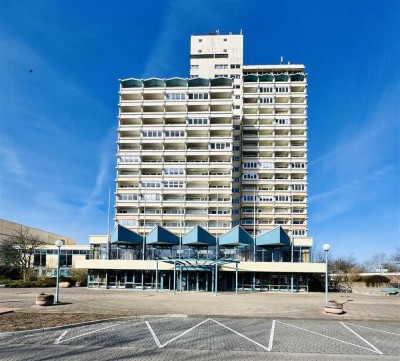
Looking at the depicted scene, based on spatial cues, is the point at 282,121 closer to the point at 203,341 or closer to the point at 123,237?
the point at 123,237

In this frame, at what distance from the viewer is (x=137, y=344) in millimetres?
12836

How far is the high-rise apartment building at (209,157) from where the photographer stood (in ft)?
246

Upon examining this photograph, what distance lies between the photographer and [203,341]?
532 inches

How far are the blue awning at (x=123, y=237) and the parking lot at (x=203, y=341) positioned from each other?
29.3 meters

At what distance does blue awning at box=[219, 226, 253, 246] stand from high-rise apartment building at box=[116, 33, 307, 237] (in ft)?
76.0

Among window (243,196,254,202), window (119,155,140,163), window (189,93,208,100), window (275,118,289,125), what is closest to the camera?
window (119,155,140,163)

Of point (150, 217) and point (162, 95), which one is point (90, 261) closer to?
point (150, 217)

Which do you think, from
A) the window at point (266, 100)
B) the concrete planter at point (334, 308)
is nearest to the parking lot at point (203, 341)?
the concrete planter at point (334, 308)

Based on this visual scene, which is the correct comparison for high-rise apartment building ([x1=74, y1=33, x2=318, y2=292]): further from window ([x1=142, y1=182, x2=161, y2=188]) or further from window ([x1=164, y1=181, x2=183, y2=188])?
window ([x1=142, y1=182, x2=161, y2=188])

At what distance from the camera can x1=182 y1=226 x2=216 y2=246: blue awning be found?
47656mm

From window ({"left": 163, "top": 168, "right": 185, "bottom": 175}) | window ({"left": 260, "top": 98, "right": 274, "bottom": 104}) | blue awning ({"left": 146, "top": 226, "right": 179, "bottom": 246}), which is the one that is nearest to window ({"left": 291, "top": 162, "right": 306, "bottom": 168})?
window ({"left": 260, "top": 98, "right": 274, "bottom": 104})

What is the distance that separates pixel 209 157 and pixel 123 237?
3331cm

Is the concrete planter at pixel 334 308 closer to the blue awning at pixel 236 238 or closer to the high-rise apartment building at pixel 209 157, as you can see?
the blue awning at pixel 236 238

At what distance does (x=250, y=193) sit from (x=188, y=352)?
223ft
